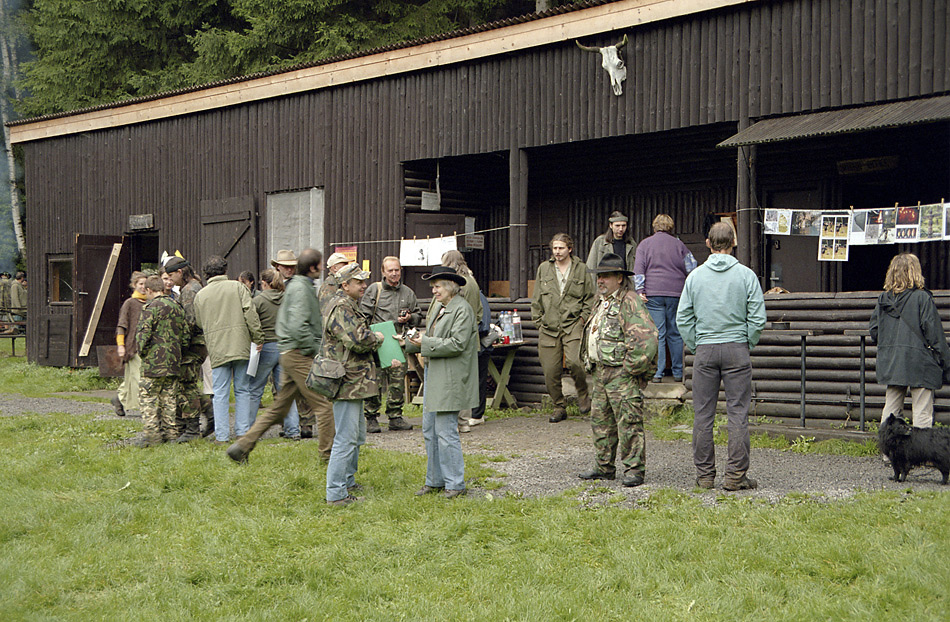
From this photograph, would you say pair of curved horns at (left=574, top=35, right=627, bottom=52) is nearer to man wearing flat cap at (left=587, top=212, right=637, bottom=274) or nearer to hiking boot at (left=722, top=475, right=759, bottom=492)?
man wearing flat cap at (left=587, top=212, right=637, bottom=274)

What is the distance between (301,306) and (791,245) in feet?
27.7

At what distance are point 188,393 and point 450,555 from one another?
16.9 ft

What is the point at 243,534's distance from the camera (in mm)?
6039

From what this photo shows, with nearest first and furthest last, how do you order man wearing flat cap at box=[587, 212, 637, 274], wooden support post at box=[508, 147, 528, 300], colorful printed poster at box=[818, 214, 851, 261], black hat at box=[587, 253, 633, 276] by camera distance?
black hat at box=[587, 253, 633, 276] < colorful printed poster at box=[818, 214, 851, 261] < man wearing flat cap at box=[587, 212, 637, 274] < wooden support post at box=[508, 147, 528, 300]

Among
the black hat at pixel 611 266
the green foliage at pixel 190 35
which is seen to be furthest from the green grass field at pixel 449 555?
the green foliage at pixel 190 35

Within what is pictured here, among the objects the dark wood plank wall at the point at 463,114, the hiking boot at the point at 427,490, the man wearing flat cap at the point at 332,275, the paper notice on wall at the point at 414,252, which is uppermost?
the dark wood plank wall at the point at 463,114

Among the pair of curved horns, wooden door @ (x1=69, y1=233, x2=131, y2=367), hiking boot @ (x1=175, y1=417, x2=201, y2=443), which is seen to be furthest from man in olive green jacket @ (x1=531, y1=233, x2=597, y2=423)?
wooden door @ (x1=69, y1=233, x2=131, y2=367)

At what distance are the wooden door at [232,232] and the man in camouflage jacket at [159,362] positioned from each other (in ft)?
23.9

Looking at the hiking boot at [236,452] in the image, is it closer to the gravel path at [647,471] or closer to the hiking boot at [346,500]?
the hiking boot at [346,500]

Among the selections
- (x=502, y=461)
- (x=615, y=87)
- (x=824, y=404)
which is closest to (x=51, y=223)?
(x=615, y=87)

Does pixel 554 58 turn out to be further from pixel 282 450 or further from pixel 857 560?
pixel 857 560

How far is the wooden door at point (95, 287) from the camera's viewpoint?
18.2m

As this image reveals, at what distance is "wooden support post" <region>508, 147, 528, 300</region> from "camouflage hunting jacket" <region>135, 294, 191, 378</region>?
5394mm

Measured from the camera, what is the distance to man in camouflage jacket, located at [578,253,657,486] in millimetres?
7289
